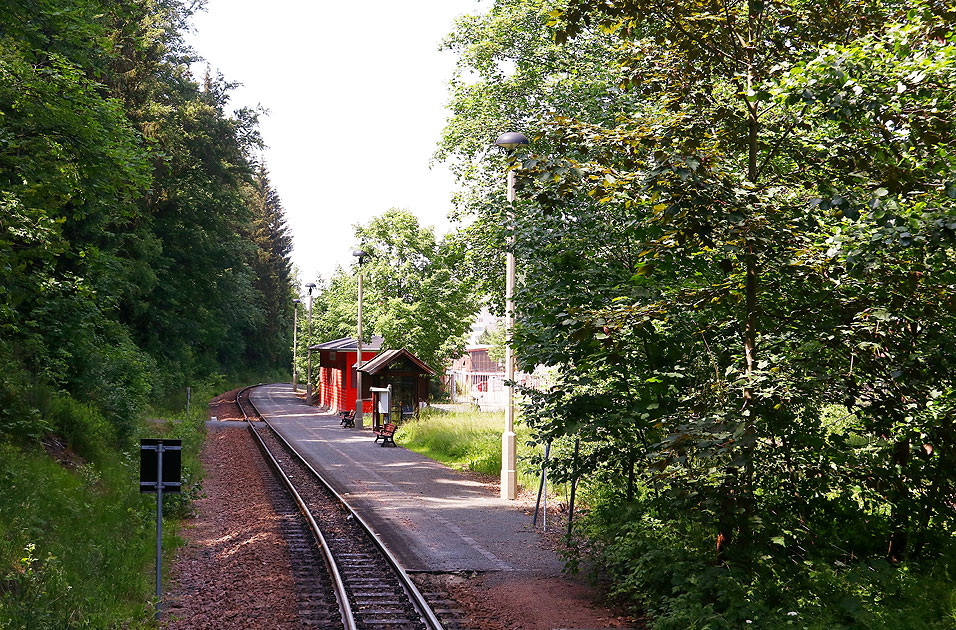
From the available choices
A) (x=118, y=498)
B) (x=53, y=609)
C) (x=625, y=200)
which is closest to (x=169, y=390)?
(x=118, y=498)

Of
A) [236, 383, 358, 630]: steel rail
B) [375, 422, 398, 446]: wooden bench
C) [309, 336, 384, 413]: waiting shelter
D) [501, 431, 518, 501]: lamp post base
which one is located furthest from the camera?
[309, 336, 384, 413]: waiting shelter

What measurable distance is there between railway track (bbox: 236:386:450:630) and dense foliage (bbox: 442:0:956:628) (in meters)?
2.81

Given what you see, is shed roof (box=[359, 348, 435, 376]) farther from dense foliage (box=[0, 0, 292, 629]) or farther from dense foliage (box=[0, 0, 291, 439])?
dense foliage (box=[0, 0, 291, 439])

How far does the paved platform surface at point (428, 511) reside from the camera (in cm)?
1238

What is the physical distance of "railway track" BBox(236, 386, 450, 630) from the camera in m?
9.36

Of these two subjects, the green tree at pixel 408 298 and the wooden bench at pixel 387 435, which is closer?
the wooden bench at pixel 387 435

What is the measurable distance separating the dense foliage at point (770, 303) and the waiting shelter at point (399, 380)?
25967 millimetres

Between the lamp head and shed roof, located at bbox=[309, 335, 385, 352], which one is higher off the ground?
the lamp head

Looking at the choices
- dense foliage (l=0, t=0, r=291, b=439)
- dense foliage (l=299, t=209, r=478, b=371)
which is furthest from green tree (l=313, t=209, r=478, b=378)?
dense foliage (l=0, t=0, r=291, b=439)

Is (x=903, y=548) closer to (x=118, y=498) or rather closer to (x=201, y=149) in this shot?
(x=118, y=498)

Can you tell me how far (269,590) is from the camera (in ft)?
34.6

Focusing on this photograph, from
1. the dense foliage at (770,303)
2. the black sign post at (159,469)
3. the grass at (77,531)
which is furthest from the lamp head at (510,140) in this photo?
the grass at (77,531)

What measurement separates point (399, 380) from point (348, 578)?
81.8 ft

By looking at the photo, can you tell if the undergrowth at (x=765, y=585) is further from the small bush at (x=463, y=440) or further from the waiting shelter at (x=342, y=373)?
the waiting shelter at (x=342, y=373)
